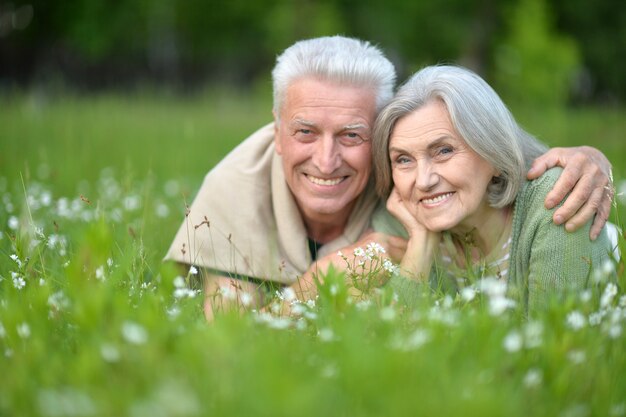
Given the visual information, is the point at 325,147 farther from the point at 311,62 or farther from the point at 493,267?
the point at 493,267

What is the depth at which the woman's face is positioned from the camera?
3.57 metres

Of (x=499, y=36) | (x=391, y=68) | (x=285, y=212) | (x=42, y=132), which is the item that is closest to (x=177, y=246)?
(x=285, y=212)

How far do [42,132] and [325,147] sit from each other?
22.2 feet

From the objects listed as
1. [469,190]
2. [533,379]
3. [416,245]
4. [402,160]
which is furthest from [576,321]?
[402,160]

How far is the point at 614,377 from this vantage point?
2287mm

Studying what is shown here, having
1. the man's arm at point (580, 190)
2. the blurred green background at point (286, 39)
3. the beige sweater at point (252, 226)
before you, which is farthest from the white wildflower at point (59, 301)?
the blurred green background at point (286, 39)

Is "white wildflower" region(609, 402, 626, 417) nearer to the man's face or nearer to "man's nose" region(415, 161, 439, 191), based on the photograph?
"man's nose" region(415, 161, 439, 191)

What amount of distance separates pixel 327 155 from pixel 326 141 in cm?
10

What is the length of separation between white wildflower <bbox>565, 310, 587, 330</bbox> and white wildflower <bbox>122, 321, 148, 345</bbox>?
140cm

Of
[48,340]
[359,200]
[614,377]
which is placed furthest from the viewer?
[359,200]

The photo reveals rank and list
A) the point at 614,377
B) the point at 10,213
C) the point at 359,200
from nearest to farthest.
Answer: the point at 614,377 → the point at 359,200 → the point at 10,213

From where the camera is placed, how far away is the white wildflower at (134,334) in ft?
6.51

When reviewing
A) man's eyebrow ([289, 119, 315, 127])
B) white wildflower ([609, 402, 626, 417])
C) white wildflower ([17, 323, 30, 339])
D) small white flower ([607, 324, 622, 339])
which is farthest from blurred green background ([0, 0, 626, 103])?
white wildflower ([17, 323, 30, 339])

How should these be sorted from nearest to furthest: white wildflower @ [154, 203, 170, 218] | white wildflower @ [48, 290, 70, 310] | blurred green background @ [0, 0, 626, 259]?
1. white wildflower @ [48, 290, 70, 310]
2. white wildflower @ [154, 203, 170, 218]
3. blurred green background @ [0, 0, 626, 259]
